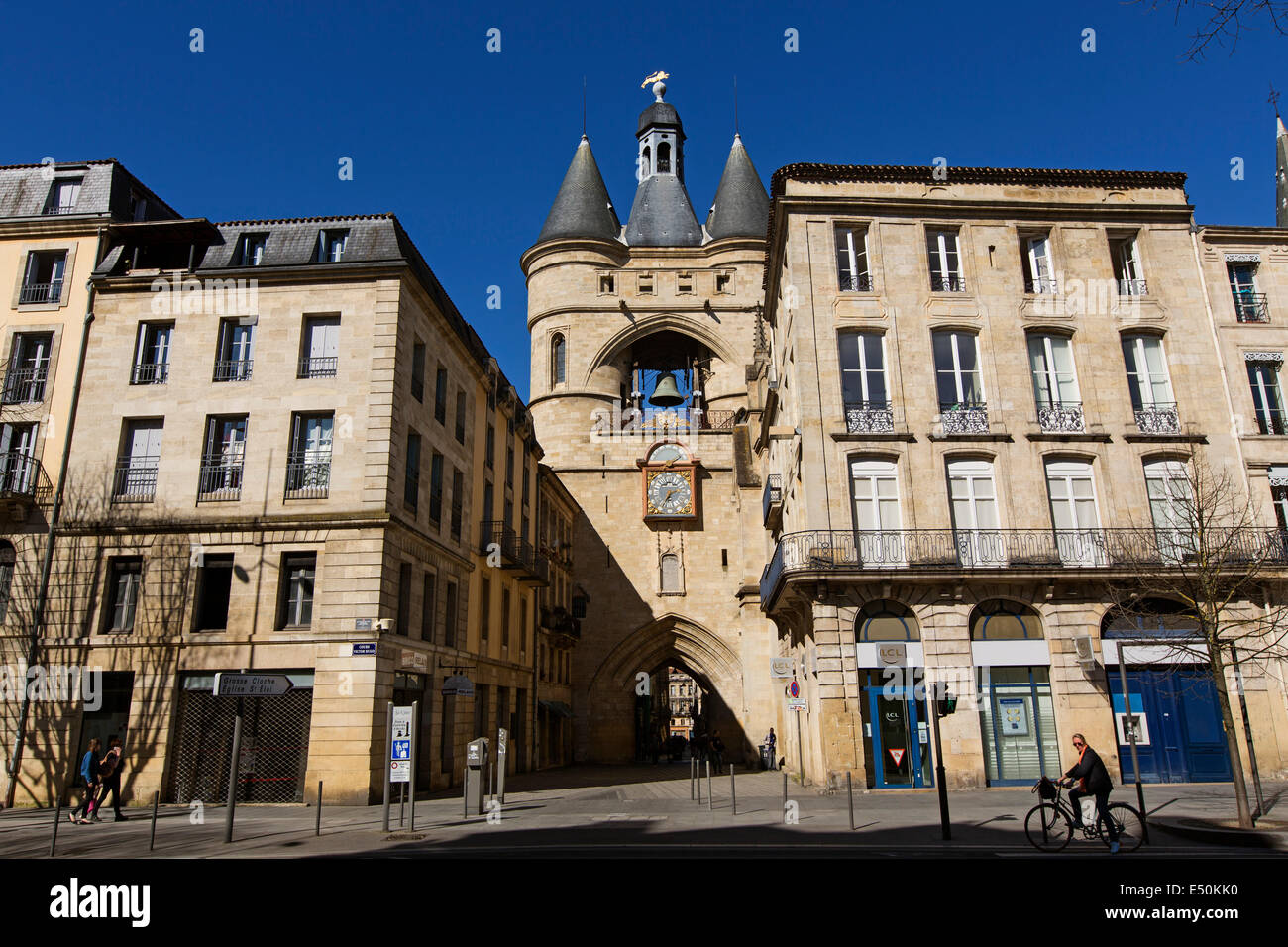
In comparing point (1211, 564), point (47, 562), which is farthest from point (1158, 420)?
point (47, 562)

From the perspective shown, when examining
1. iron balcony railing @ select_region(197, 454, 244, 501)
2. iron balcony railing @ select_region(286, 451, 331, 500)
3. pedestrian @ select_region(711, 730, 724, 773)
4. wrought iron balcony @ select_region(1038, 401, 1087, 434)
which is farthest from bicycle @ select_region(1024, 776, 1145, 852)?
pedestrian @ select_region(711, 730, 724, 773)

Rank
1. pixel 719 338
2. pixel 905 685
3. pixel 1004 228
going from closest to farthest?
pixel 905 685, pixel 1004 228, pixel 719 338

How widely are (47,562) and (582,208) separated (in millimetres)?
31632

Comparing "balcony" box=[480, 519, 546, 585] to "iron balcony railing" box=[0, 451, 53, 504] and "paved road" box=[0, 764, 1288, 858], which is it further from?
"iron balcony railing" box=[0, 451, 53, 504]

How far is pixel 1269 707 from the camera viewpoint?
19500 millimetres

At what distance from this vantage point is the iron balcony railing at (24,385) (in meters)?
20.3

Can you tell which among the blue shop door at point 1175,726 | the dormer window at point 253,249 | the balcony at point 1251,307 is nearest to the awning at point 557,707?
the dormer window at point 253,249

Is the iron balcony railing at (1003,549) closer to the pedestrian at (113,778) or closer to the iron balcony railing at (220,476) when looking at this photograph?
the iron balcony railing at (220,476)

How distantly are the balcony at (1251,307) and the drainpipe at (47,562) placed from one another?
28087 millimetres

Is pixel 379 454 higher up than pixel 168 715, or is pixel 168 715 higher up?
pixel 379 454

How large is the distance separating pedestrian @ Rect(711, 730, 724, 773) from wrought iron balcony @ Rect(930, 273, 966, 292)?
1969 cm

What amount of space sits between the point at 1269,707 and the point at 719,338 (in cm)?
2859
